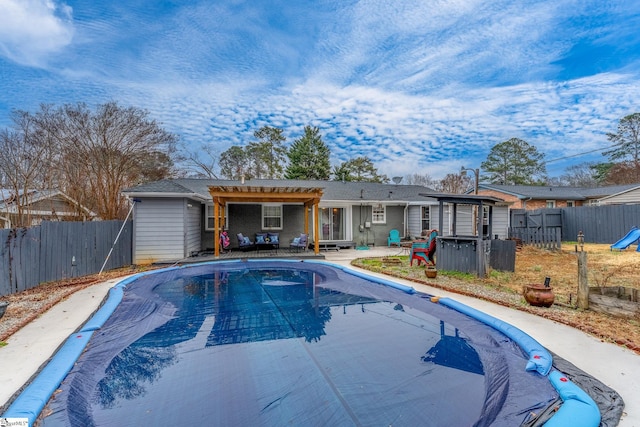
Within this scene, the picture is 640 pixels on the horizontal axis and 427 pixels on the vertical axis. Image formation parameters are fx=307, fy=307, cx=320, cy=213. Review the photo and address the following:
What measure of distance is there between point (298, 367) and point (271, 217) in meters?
11.1

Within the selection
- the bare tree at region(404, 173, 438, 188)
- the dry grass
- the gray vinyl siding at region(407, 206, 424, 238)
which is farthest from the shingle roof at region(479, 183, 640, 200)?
the bare tree at region(404, 173, 438, 188)

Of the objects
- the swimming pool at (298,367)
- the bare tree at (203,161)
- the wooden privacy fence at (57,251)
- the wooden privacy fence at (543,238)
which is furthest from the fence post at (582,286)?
the bare tree at (203,161)

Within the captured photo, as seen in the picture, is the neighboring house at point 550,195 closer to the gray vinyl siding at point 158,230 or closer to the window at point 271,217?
the window at point 271,217

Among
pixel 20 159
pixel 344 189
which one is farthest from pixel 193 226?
pixel 344 189

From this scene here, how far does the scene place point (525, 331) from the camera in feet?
13.9

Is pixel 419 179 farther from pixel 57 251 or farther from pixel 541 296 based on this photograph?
pixel 57 251

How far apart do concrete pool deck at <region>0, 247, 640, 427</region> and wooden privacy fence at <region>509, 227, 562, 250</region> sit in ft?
34.0

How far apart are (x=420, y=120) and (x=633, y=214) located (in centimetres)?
1244

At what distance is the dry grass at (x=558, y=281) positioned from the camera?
14.0ft

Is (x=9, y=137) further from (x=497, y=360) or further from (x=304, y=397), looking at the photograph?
(x=497, y=360)

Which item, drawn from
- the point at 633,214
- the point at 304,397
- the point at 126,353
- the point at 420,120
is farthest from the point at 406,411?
the point at 420,120

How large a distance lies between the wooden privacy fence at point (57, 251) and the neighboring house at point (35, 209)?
3.96 metres

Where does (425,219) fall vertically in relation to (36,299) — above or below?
above

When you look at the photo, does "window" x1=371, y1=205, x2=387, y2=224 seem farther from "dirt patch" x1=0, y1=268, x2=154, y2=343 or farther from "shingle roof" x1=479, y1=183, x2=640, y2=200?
"shingle roof" x1=479, y1=183, x2=640, y2=200
